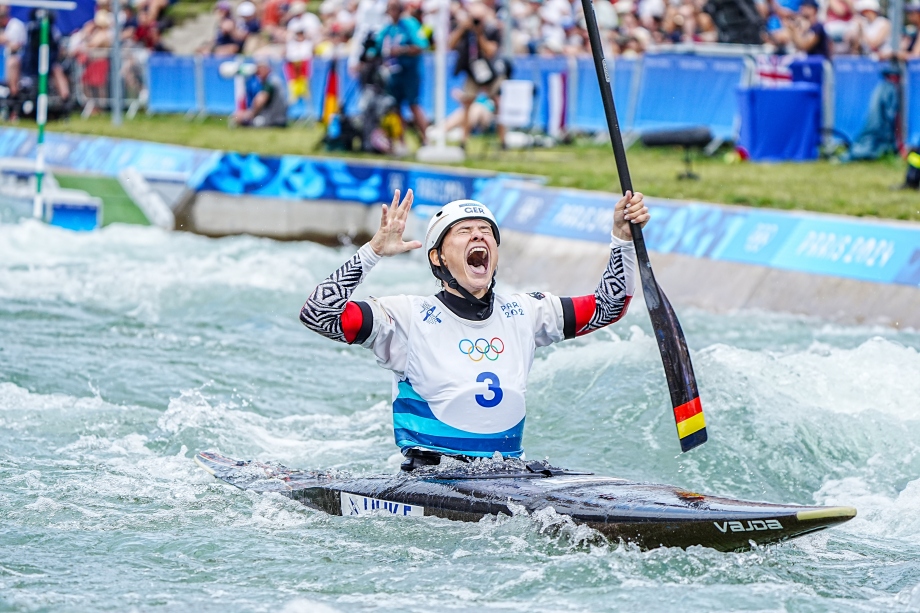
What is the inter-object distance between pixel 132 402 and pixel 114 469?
1.58 m

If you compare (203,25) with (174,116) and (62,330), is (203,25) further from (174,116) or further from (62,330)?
(62,330)

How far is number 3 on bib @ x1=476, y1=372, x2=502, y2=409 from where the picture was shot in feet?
19.0

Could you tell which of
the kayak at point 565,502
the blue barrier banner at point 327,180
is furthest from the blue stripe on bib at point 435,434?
the blue barrier banner at point 327,180

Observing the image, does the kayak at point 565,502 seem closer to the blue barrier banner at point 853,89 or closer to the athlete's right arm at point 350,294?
the athlete's right arm at point 350,294

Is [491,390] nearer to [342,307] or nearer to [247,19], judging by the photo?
[342,307]

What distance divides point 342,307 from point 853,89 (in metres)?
11.1

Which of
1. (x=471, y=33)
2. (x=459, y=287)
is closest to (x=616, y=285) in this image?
(x=459, y=287)

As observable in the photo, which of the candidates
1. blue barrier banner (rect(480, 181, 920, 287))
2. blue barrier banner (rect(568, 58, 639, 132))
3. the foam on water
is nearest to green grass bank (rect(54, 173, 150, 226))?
the foam on water

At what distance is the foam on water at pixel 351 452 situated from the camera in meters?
5.06

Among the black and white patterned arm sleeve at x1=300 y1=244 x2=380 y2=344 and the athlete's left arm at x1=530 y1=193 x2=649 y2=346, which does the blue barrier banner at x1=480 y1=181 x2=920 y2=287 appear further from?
the black and white patterned arm sleeve at x1=300 y1=244 x2=380 y2=344

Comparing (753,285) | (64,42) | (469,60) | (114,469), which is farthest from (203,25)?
(114,469)

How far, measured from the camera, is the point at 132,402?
8.58 meters

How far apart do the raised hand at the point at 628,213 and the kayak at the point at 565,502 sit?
1.08 metres

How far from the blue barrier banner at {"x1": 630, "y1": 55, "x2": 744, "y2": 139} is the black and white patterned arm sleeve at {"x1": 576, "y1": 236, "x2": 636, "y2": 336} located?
10596mm
